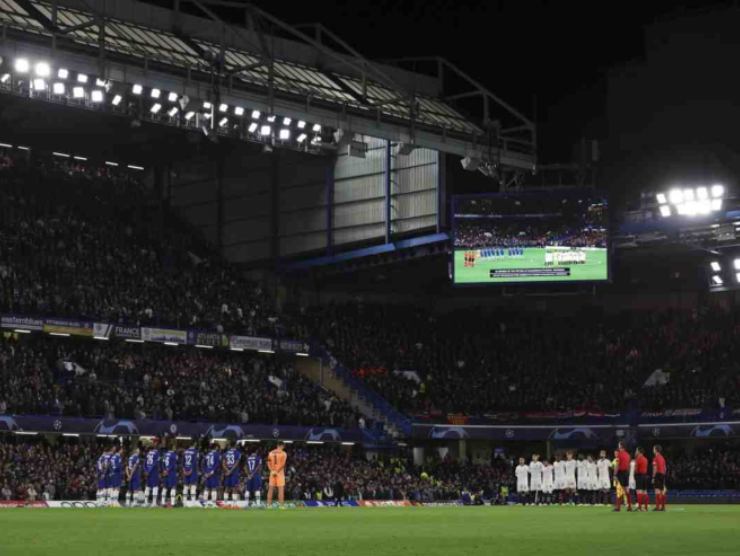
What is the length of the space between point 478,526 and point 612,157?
45204 mm

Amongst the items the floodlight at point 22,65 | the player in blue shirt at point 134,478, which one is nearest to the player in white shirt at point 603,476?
the player in blue shirt at point 134,478

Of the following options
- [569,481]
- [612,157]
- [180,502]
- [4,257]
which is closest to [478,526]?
[180,502]

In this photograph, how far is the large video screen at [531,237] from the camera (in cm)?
6275

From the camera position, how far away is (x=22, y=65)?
4453 cm

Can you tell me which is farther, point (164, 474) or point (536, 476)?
point (536, 476)

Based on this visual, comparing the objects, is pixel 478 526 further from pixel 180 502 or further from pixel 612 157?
pixel 612 157

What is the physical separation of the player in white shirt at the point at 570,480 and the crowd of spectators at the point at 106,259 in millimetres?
20407

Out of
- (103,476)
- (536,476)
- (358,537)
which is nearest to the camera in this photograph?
(358,537)

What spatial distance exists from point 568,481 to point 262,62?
70.3 feet

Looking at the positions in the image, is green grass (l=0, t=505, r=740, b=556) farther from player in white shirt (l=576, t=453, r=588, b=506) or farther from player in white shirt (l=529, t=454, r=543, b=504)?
player in white shirt (l=529, t=454, r=543, b=504)

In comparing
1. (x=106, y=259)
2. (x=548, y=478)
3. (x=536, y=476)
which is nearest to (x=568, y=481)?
(x=548, y=478)

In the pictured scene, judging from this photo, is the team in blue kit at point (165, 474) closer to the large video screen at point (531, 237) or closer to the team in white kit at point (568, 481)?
the team in white kit at point (568, 481)

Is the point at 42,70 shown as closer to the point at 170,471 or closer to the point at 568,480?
the point at 170,471

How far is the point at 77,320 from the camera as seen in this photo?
5819cm
